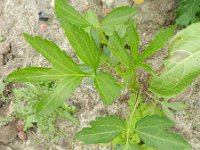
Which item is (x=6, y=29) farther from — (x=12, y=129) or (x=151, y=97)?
(x=151, y=97)

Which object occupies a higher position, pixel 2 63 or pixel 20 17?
pixel 20 17

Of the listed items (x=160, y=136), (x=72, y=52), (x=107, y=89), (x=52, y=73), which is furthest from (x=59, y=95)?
(x=72, y=52)

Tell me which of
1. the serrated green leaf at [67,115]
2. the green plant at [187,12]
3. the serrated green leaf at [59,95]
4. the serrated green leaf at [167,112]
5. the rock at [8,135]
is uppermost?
the green plant at [187,12]

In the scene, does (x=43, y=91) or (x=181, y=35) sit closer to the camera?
(x=181, y=35)

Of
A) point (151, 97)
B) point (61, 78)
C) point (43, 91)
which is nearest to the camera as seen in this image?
point (61, 78)

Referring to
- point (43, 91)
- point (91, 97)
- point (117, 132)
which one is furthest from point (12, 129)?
point (117, 132)

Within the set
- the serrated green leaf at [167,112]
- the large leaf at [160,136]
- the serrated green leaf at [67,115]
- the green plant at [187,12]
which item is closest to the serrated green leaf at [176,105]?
the serrated green leaf at [167,112]

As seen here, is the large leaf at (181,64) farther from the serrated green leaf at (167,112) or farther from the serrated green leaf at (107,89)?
the serrated green leaf at (167,112)
